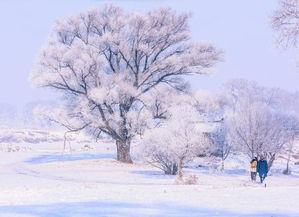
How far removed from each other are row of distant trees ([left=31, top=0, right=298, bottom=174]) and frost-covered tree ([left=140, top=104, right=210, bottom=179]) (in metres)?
5.13

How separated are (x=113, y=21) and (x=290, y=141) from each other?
→ 62.0 feet

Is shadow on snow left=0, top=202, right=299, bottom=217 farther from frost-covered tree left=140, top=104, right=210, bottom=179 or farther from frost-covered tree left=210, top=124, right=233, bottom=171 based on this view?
frost-covered tree left=210, top=124, right=233, bottom=171

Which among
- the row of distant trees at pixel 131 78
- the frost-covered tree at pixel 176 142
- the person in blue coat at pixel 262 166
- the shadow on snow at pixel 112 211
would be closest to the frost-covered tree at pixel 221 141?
the row of distant trees at pixel 131 78

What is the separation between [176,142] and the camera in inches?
1236

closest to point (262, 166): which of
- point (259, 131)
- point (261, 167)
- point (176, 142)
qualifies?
point (261, 167)

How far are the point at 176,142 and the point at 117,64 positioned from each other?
12906mm

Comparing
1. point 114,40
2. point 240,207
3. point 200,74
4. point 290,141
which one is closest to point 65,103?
point 114,40

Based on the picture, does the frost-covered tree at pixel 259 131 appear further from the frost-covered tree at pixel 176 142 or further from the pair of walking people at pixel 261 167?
the pair of walking people at pixel 261 167

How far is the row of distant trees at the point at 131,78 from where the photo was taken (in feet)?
131

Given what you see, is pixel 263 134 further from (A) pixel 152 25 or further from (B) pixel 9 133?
(B) pixel 9 133

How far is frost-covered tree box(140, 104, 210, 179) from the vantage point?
3142 cm

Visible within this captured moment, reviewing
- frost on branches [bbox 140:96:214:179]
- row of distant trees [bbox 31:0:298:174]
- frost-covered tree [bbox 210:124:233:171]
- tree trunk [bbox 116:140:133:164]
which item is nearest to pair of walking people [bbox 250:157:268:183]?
frost on branches [bbox 140:96:214:179]

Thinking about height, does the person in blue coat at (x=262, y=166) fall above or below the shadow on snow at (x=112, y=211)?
above

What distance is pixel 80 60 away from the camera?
39.2 meters
